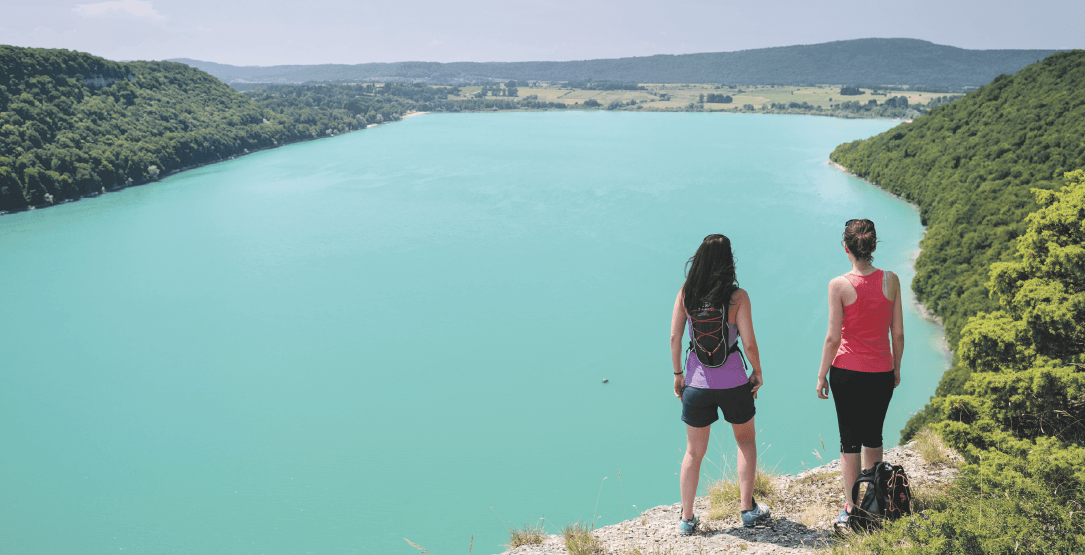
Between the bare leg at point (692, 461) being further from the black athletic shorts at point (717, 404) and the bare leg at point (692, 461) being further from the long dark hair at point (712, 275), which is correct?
the long dark hair at point (712, 275)

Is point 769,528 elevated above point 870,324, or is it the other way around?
point 870,324

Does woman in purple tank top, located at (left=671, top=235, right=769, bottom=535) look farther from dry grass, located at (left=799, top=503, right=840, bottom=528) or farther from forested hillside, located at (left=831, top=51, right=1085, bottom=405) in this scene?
forested hillside, located at (left=831, top=51, right=1085, bottom=405)

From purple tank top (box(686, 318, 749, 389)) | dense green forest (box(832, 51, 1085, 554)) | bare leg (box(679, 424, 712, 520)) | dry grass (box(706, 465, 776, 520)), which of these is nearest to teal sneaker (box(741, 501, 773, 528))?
dry grass (box(706, 465, 776, 520))

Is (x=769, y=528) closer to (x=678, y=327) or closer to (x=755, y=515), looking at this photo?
(x=755, y=515)

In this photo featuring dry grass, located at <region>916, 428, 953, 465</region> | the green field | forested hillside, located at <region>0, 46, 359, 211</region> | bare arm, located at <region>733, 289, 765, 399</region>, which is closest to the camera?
bare arm, located at <region>733, 289, 765, 399</region>

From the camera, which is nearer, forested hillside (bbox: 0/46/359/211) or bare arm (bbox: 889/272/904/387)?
bare arm (bbox: 889/272/904/387)

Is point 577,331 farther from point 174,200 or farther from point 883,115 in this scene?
point 883,115

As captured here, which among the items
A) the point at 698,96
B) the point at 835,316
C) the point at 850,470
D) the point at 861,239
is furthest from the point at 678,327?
the point at 698,96
